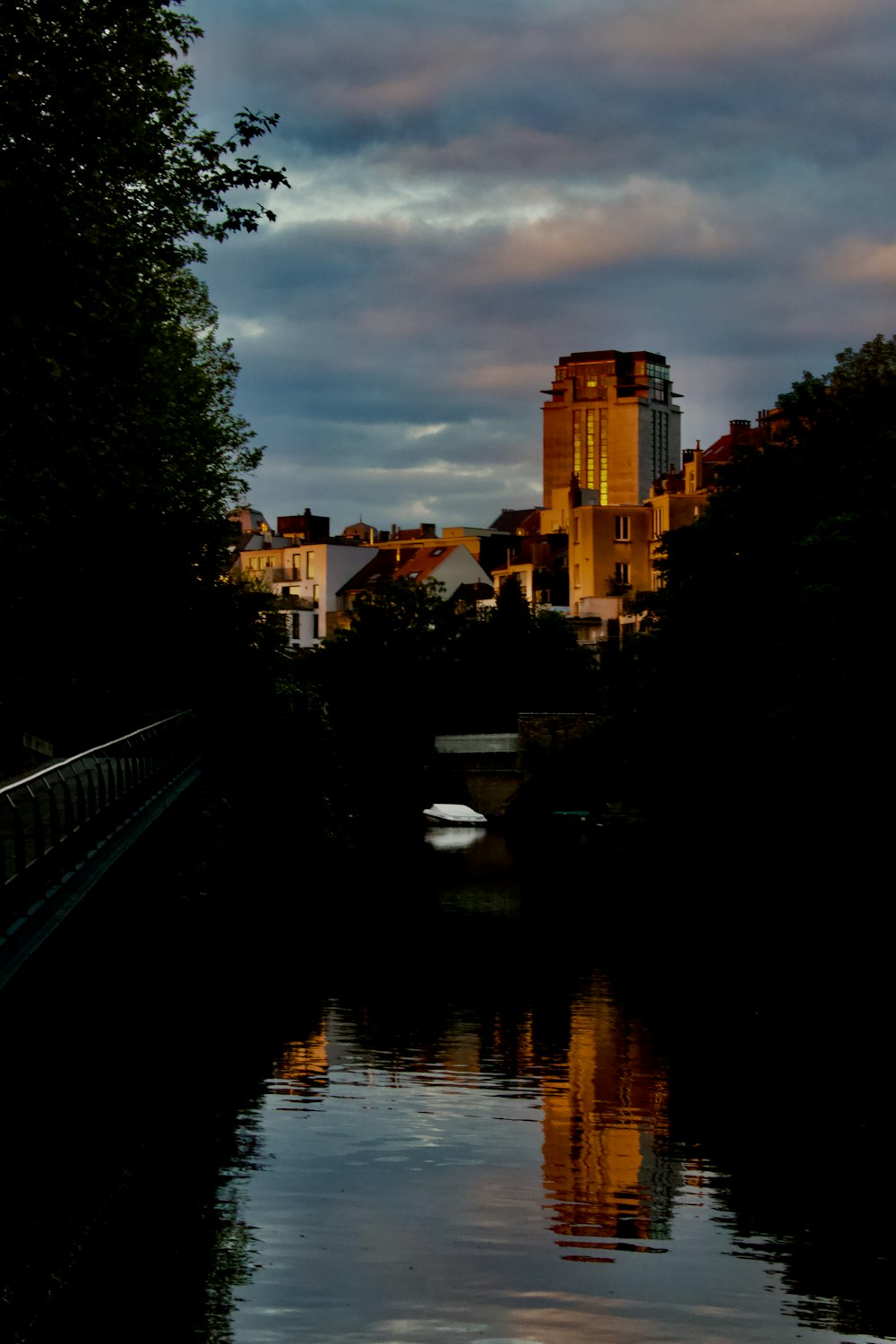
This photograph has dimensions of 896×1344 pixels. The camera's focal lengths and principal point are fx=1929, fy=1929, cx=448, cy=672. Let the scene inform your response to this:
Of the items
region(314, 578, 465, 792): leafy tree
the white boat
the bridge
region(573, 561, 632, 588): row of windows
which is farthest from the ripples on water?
region(573, 561, 632, 588): row of windows

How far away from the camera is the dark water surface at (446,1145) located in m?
16.3

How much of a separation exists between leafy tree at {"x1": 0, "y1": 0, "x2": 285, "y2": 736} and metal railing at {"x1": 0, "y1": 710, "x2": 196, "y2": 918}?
4.68 meters

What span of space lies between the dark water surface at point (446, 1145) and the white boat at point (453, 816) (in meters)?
59.5

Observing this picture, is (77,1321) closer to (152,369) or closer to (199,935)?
(152,369)

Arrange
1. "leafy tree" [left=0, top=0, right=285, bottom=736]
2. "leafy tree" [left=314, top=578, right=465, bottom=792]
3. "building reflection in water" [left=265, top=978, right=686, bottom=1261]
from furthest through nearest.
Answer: "leafy tree" [left=314, top=578, right=465, bottom=792] < "leafy tree" [left=0, top=0, right=285, bottom=736] < "building reflection in water" [left=265, top=978, right=686, bottom=1261]

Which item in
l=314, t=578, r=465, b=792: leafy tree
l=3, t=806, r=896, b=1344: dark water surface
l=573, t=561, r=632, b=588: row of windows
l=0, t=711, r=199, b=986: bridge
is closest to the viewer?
l=3, t=806, r=896, b=1344: dark water surface

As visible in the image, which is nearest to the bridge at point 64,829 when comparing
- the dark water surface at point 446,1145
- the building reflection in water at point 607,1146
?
the dark water surface at point 446,1145

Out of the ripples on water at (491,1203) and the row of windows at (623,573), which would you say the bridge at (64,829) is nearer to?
the ripples on water at (491,1203)

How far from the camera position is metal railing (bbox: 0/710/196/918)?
791 inches

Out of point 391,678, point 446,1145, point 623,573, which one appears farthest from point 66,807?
point 623,573

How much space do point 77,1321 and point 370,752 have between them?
94.1 meters

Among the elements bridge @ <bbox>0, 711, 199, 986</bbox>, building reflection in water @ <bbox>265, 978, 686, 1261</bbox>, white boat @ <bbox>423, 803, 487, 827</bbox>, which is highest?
A: bridge @ <bbox>0, 711, 199, 986</bbox>

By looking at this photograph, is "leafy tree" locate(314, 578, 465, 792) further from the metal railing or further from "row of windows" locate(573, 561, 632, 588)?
the metal railing

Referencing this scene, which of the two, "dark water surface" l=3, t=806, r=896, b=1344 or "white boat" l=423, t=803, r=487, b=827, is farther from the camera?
"white boat" l=423, t=803, r=487, b=827
